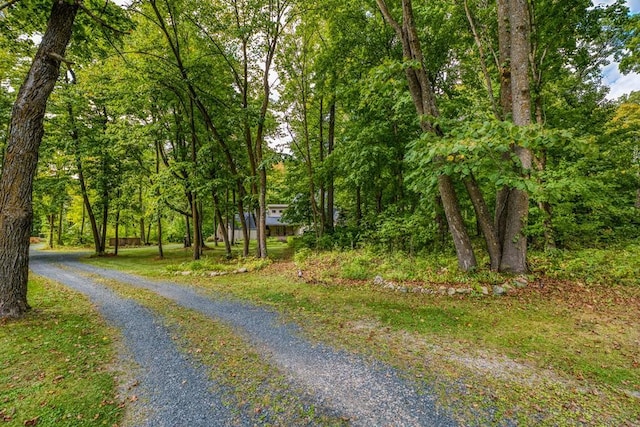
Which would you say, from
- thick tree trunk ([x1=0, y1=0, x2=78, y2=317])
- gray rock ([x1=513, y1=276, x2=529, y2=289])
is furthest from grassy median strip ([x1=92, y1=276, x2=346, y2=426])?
gray rock ([x1=513, y1=276, x2=529, y2=289])

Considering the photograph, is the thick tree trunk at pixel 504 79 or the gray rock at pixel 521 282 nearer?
the gray rock at pixel 521 282

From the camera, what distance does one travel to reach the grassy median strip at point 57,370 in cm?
241

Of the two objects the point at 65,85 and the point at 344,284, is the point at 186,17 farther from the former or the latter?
the point at 344,284

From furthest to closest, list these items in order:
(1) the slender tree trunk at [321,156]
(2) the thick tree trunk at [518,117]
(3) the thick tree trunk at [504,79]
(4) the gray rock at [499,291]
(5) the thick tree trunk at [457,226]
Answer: (1) the slender tree trunk at [321,156] < (5) the thick tree trunk at [457,226] < (3) the thick tree trunk at [504,79] < (2) the thick tree trunk at [518,117] < (4) the gray rock at [499,291]

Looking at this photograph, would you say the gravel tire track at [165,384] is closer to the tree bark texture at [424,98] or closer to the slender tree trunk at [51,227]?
the tree bark texture at [424,98]

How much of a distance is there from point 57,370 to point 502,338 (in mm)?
5318

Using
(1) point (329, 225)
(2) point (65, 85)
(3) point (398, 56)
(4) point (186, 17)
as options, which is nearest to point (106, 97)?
(2) point (65, 85)

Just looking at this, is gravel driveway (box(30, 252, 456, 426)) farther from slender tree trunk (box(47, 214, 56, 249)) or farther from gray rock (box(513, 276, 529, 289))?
slender tree trunk (box(47, 214, 56, 249))

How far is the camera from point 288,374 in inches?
119

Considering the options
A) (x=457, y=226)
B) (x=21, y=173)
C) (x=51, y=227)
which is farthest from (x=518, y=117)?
(x=51, y=227)

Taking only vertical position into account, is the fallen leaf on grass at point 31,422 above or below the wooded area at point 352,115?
below

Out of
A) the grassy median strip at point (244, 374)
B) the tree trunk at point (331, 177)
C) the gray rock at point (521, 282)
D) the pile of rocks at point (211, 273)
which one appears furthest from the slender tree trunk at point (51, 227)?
the gray rock at point (521, 282)

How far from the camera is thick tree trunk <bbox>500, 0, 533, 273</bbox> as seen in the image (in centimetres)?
578

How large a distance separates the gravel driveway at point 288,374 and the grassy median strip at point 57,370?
312mm
